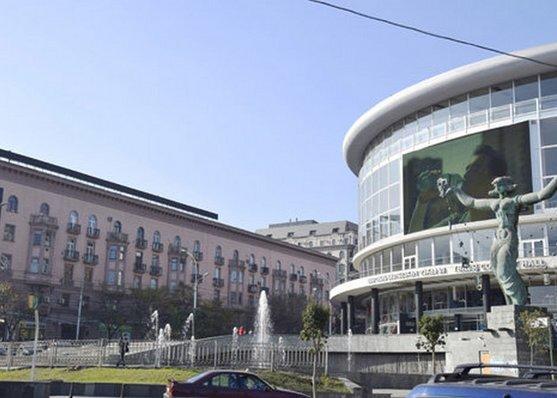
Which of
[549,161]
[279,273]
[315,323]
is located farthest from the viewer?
[279,273]

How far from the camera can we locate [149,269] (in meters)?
89.2

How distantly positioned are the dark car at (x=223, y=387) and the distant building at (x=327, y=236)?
353ft

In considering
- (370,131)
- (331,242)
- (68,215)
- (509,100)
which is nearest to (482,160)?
(509,100)

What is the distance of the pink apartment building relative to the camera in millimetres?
74062

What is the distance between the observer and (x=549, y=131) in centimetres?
4850

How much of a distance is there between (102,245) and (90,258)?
2568 mm

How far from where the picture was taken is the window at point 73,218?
79.4 meters

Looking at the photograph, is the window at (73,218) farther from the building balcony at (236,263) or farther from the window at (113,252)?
the building balcony at (236,263)

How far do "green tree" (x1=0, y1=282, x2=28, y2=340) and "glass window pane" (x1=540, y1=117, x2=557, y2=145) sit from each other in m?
46.5

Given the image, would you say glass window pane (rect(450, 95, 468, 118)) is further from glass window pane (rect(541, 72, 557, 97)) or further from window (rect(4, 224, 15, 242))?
window (rect(4, 224, 15, 242))

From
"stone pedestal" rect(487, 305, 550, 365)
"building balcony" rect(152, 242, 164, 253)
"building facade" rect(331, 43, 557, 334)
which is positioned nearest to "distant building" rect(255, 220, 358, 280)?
"building balcony" rect(152, 242, 164, 253)

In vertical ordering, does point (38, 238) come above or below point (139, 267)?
above

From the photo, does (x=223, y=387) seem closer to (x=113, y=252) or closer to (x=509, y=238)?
(x=509, y=238)

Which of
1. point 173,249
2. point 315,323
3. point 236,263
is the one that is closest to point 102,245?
point 173,249
